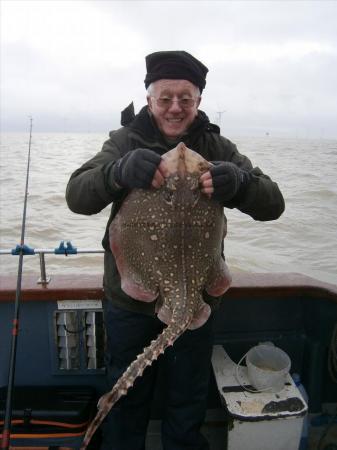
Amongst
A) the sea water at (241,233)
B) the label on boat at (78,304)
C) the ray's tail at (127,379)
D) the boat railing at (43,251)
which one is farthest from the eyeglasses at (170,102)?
the sea water at (241,233)

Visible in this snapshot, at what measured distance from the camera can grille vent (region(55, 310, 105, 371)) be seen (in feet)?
11.6

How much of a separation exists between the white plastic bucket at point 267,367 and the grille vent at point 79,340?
53.3 inches

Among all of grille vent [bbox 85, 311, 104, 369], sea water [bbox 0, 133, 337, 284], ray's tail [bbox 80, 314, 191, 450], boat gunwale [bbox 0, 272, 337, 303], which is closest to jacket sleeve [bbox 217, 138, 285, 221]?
ray's tail [bbox 80, 314, 191, 450]

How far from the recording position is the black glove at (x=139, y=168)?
206 cm

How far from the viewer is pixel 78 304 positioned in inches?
138

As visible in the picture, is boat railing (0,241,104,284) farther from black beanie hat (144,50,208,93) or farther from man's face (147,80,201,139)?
black beanie hat (144,50,208,93)

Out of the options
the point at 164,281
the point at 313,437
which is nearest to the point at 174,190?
the point at 164,281

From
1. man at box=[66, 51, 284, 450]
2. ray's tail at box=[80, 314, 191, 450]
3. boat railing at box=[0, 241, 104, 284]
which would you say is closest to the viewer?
ray's tail at box=[80, 314, 191, 450]

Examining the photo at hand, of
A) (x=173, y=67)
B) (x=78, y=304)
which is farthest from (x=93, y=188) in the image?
(x=78, y=304)

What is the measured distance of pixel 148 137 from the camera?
262cm

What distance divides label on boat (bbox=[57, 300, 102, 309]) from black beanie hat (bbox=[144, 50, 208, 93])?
1.95m

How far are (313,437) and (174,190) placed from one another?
2.86m

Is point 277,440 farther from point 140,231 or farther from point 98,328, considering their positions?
point 140,231

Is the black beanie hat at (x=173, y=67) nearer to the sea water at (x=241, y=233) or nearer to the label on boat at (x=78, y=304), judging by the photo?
the label on boat at (x=78, y=304)
